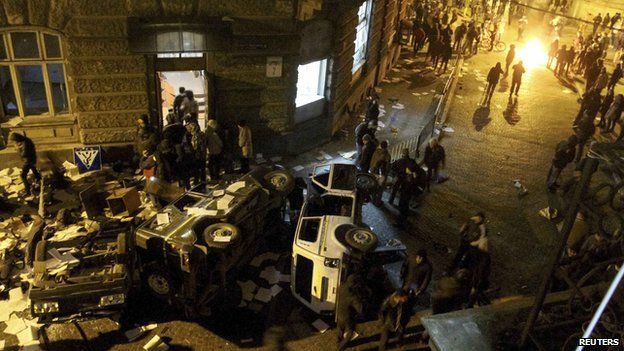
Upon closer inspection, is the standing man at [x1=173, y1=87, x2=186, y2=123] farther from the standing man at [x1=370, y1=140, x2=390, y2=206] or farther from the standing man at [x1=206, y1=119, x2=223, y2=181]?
the standing man at [x1=370, y1=140, x2=390, y2=206]

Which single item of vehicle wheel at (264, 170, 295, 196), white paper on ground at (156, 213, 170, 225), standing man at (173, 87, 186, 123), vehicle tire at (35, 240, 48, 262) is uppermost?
standing man at (173, 87, 186, 123)

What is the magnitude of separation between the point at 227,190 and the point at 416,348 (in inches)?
169

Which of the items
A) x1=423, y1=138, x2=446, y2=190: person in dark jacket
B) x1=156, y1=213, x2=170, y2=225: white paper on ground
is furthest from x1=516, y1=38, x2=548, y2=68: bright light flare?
x1=156, y1=213, x2=170, y2=225: white paper on ground

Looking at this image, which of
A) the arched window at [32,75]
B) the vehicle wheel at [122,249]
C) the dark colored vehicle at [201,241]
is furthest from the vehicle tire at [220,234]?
the arched window at [32,75]

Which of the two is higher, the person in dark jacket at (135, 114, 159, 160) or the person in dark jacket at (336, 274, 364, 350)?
the person in dark jacket at (135, 114, 159, 160)

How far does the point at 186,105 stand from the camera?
13.3 metres

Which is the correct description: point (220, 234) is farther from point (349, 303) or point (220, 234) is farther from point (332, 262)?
point (349, 303)

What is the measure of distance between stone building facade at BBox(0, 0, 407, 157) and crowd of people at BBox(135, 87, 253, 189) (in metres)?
0.94

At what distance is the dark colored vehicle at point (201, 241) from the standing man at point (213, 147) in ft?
8.41

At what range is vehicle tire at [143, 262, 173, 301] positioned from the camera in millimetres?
8242

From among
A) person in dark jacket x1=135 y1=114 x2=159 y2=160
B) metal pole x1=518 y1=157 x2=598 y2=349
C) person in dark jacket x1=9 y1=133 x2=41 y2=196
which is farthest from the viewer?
person in dark jacket x1=135 y1=114 x2=159 y2=160

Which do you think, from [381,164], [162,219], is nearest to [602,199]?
[162,219]

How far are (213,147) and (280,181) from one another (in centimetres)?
280

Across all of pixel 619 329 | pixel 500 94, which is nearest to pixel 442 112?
pixel 500 94
